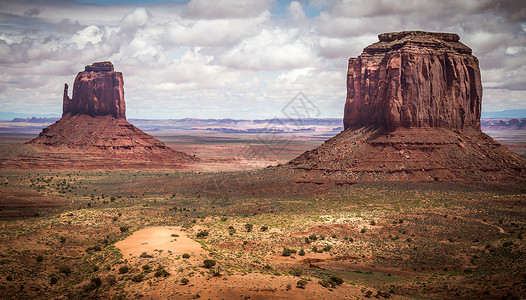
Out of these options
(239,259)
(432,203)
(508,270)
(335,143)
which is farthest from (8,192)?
(508,270)

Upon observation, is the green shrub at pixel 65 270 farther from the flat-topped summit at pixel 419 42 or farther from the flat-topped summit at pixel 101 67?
the flat-topped summit at pixel 101 67

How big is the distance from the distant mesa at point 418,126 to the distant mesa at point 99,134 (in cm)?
6089

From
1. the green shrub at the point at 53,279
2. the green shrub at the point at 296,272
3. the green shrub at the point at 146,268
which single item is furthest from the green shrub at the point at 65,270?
the green shrub at the point at 296,272

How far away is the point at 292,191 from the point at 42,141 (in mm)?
90639

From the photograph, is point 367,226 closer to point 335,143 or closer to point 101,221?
point 101,221

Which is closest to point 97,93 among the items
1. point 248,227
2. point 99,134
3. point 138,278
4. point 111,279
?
point 99,134

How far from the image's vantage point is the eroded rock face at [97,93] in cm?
14275

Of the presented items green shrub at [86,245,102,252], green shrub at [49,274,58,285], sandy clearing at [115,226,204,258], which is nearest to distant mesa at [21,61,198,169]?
sandy clearing at [115,226,204,258]

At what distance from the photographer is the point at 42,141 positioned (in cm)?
13400

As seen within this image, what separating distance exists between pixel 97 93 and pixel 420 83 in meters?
101

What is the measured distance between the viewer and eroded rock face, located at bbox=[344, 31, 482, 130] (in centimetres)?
8225

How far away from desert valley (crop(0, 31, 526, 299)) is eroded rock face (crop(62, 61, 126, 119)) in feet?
68.9

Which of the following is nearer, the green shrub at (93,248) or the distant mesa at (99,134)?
the green shrub at (93,248)

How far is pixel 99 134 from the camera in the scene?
137 meters
